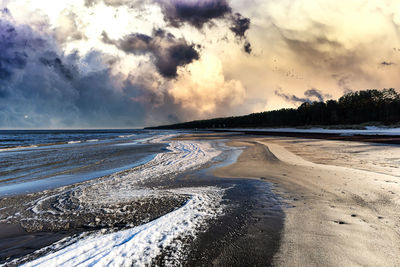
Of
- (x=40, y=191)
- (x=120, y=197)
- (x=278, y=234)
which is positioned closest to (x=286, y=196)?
(x=278, y=234)

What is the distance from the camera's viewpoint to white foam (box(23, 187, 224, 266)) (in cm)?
269

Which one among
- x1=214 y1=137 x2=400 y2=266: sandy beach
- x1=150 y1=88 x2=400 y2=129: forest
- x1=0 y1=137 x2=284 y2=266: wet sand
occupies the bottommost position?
x1=0 y1=137 x2=284 y2=266: wet sand

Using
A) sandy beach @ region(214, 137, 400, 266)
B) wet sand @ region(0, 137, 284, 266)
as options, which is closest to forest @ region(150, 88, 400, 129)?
sandy beach @ region(214, 137, 400, 266)

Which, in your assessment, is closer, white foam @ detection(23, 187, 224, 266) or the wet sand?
white foam @ detection(23, 187, 224, 266)

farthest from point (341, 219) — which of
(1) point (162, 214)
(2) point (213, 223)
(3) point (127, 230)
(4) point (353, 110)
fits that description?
(4) point (353, 110)

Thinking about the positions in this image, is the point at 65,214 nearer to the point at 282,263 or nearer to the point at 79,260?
the point at 79,260

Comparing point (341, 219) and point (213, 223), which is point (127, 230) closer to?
point (213, 223)

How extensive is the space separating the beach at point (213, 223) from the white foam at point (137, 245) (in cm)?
2

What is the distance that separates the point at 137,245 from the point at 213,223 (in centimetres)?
148

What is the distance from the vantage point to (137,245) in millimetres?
3006

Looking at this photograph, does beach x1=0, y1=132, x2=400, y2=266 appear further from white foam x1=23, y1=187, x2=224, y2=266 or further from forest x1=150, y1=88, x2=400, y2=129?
forest x1=150, y1=88, x2=400, y2=129

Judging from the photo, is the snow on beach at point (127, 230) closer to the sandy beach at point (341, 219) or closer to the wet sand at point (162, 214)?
the wet sand at point (162, 214)

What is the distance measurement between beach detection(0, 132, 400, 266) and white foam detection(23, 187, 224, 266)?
0.02 metres

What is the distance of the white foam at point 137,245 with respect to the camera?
8.82ft
